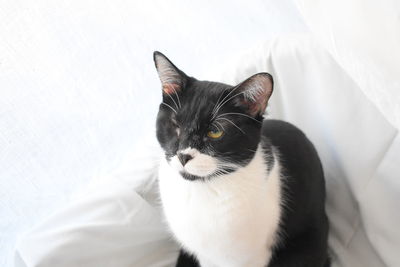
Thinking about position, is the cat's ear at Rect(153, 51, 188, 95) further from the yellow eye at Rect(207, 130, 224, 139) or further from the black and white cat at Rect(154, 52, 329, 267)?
the yellow eye at Rect(207, 130, 224, 139)

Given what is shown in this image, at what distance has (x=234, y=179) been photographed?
2.40 ft

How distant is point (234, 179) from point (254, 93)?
18cm

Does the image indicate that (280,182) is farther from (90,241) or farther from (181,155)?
(90,241)

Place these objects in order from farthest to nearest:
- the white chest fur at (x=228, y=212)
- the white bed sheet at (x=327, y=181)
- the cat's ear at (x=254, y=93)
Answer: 1. the white bed sheet at (x=327, y=181)
2. the white chest fur at (x=228, y=212)
3. the cat's ear at (x=254, y=93)

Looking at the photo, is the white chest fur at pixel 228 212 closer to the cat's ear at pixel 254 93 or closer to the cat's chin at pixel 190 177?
the cat's chin at pixel 190 177

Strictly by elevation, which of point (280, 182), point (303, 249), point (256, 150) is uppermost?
point (256, 150)

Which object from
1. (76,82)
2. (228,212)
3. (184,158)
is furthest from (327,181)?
(76,82)

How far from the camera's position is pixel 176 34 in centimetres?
98

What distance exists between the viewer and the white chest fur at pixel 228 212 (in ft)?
2.43

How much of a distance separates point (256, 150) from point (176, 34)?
413 millimetres

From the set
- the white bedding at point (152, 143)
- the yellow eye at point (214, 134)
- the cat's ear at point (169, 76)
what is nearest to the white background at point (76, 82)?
the white bedding at point (152, 143)

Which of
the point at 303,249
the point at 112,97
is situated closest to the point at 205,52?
the point at 112,97

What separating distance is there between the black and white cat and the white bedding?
5.7 inches

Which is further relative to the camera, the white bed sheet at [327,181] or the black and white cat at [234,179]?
the white bed sheet at [327,181]
